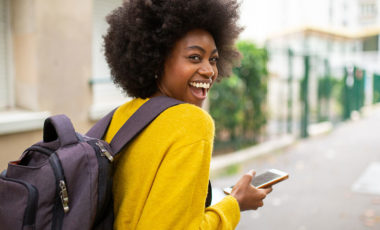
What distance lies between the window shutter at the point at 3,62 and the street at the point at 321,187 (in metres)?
2.94

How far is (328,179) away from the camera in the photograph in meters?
6.68

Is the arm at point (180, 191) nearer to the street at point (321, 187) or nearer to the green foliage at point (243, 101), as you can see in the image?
the street at point (321, 187)

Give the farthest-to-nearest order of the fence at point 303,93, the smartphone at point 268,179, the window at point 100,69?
the fence at point 303,93 → the window at point 100,69 → the smartphone at point 268,179

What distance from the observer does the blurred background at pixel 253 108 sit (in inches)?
173

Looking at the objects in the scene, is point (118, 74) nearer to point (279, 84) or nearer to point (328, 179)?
point (328, 179)

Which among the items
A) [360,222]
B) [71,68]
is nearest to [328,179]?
[360,222]

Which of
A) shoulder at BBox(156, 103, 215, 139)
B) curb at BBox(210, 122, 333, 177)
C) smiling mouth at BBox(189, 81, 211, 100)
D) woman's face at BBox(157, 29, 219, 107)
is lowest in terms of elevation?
curb at BBox(210, 122, 333, 177)

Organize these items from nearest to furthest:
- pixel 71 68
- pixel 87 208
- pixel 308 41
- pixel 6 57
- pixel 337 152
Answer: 1. pixel 87 208
2. pixel 6 57
3. pixel 71 68
4. pixel 337 152
5. pixel 308 41

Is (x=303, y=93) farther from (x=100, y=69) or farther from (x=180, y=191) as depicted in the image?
(x=180, y=191)

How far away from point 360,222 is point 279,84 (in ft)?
17.2

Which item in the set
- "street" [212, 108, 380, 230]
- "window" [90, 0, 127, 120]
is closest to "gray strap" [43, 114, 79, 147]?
Result: "street" [212, 108, 380, 230]

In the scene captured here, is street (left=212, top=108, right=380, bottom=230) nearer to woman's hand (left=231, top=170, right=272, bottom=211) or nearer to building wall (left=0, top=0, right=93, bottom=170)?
building wall (left=0, top=0, right=93, bottom=170)

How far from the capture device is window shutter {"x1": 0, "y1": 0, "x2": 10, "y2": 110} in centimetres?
436

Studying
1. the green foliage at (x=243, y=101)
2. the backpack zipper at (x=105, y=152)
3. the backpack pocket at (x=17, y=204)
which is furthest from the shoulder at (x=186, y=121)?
the green foliage at (x=243, y=101)
